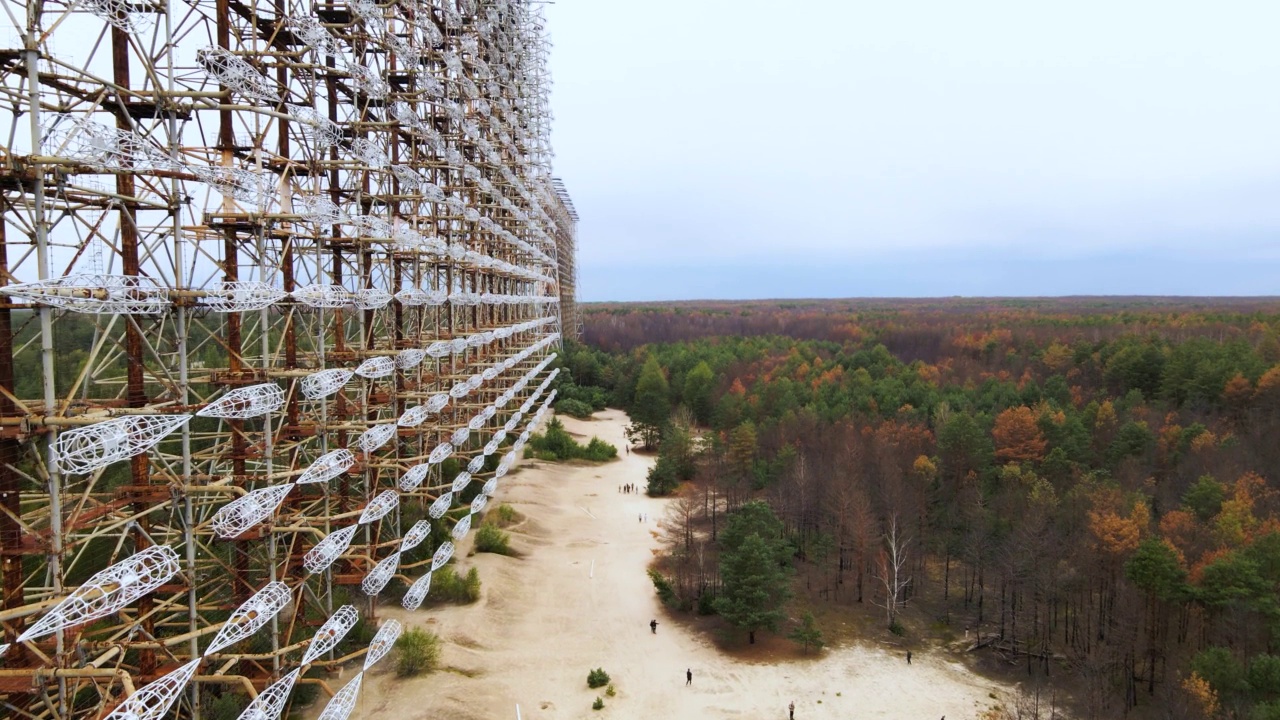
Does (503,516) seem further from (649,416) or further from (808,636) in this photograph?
(649,416)

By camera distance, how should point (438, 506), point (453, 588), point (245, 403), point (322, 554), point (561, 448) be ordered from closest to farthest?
point (245, 403), point (322, 554), point (453, 588), point (438, 506), point (561, 448)

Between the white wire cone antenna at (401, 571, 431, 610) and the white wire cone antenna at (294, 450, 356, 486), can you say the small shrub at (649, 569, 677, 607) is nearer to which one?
the white wire cone antenna at (401, 571, 431, 610)

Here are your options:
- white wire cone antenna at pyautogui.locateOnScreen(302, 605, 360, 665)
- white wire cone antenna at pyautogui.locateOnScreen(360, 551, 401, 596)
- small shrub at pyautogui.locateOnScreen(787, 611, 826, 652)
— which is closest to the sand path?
small shrub at pyautogui.locateOnScreen(787, 611, 826, 652)

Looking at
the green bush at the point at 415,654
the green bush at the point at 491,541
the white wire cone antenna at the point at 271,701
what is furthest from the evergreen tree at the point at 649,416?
the white wire cone antenna at the point at 271,701

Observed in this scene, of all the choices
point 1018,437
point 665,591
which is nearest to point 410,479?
point 665,591

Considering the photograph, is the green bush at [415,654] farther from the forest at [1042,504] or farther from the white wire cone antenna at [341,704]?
the forest at [1042,504]

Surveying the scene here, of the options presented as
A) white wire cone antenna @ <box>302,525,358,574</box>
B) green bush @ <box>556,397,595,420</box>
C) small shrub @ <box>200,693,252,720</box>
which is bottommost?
green bush @ <box>556,397,595,420</box>

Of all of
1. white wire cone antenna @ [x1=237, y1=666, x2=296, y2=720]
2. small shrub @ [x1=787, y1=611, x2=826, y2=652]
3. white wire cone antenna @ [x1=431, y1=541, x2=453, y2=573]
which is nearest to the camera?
white wire cone antenna @ [x1=237, y1=666, x2=296, y2=720]
